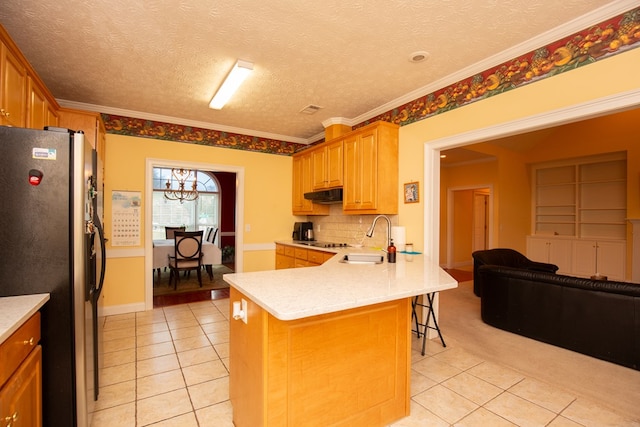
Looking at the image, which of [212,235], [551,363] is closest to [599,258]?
[551,363]

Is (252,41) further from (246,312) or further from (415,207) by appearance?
(415,207)

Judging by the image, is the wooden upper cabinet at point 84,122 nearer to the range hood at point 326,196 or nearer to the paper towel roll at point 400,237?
the range hood at point 326,196

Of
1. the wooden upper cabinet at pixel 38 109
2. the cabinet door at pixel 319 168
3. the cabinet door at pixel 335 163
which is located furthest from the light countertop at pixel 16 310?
the cabinet door at pixel 319 168

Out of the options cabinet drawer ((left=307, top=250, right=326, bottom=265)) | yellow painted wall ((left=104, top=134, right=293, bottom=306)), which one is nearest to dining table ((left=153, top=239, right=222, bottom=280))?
yellow painted wall ((left=104, top=134, right=293, bottom=306))

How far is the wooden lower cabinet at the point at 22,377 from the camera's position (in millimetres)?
1097

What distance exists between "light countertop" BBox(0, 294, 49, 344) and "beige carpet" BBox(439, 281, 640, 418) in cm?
330

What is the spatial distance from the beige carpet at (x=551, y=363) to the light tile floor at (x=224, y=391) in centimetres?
14

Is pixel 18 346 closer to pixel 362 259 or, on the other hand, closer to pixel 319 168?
pixel 362 259

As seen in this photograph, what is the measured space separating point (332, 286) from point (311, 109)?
2.80m

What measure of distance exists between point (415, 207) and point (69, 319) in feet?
9.96

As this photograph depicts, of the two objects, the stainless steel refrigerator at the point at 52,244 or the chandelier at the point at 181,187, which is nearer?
the stainless steel refrigerator at the point at 52,244

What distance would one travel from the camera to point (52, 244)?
1463 millimetres

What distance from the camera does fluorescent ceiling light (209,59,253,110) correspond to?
2633 millimetres

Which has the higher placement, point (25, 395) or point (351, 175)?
point (351, 175)
